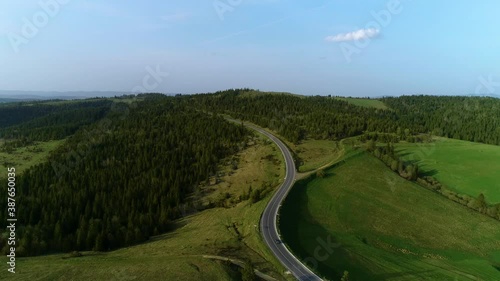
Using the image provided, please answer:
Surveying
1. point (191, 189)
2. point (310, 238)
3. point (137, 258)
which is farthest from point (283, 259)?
point (191, 189)

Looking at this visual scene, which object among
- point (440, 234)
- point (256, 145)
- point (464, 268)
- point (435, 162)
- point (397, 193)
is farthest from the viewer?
point (256, 145)

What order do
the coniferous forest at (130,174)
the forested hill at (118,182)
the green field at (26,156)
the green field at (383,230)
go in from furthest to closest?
the green field at (26,156)
the coniferous forest at (130,174)
the forested hill at (118,182)
the green field at (383,230)

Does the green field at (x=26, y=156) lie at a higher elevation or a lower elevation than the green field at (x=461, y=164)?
lower

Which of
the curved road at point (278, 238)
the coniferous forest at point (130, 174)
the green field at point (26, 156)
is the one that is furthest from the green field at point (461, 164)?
the green field at point (26, 156)

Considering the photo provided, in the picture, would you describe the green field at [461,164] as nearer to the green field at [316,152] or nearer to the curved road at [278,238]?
the green field at [316,152]

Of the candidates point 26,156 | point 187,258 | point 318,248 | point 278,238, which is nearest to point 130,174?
point 26,156

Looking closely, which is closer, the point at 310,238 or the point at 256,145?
the point at 310,238

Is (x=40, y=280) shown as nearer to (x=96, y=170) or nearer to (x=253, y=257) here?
(x=253, y=257)
